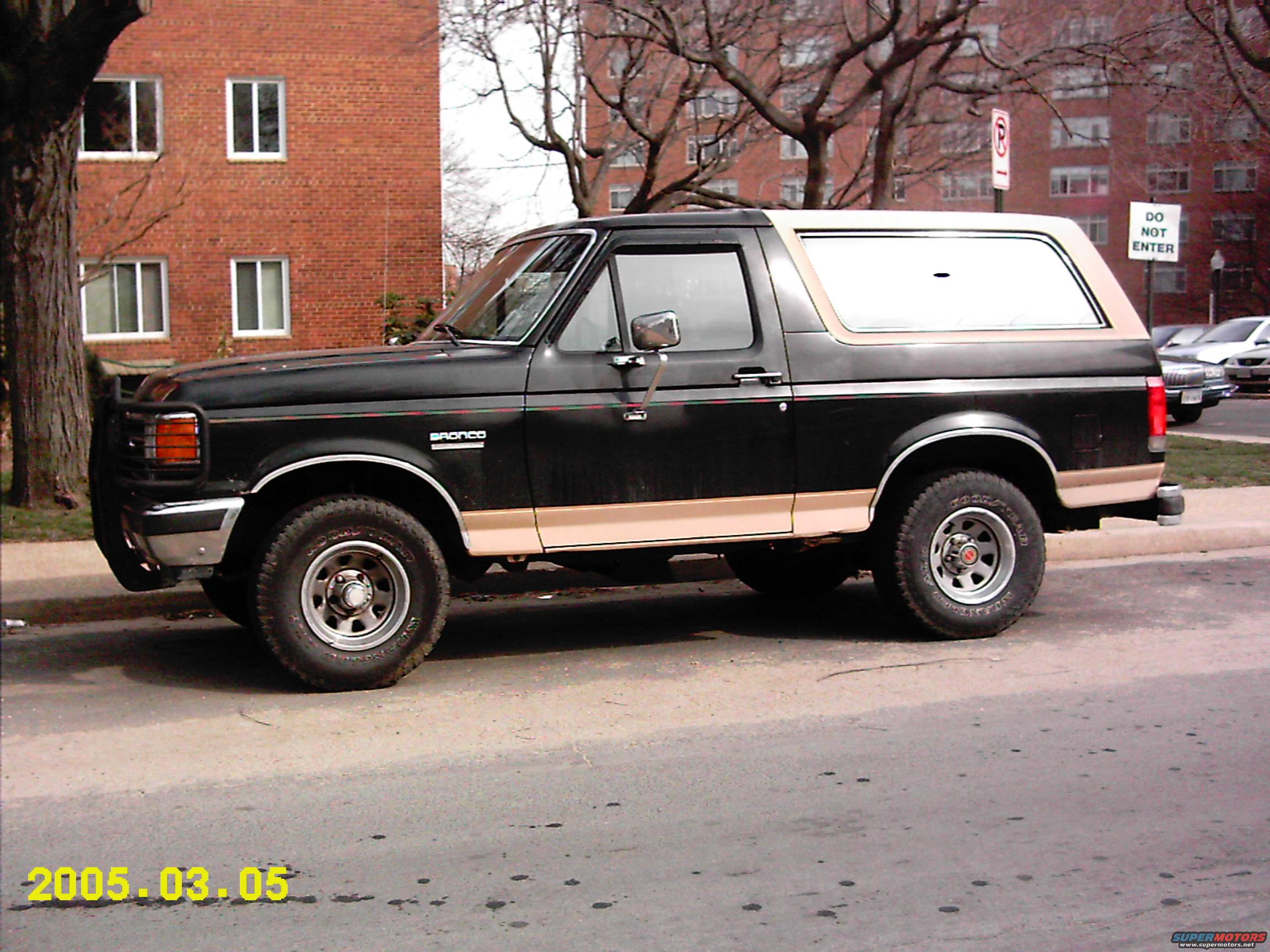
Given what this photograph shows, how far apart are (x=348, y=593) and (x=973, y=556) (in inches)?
125

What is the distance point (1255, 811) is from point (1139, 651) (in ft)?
7.69

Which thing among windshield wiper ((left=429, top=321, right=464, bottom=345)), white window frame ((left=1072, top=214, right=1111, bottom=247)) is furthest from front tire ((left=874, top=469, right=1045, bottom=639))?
white window frame ((left=1072, top=214, right=1111, bottom=247))

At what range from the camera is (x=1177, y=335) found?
31953 millimetres

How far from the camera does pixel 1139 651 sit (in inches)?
273

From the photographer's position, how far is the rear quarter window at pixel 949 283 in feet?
23.1

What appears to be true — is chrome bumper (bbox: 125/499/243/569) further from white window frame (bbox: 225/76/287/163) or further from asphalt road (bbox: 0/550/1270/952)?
white window frame (bbox: 225/76/287/163)

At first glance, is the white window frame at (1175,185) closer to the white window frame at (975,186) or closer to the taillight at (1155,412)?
the white window frame at (975,186)

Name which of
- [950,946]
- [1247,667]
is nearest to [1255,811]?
[950,946]

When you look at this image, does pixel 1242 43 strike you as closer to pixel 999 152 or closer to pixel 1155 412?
pixel 999 152

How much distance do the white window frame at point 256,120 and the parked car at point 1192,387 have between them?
14773 millimetres

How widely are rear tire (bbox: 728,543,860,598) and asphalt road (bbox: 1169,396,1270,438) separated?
1203 centimetres

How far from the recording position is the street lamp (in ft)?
167

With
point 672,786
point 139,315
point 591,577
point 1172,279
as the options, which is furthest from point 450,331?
point 1172,279

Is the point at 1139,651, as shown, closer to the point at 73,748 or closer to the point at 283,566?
the point at 283,566
